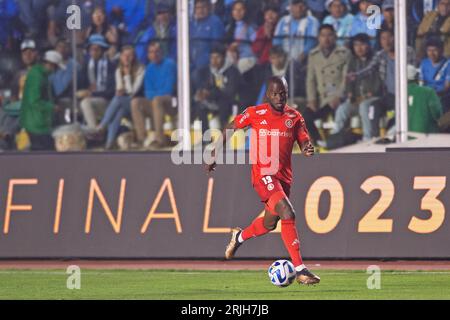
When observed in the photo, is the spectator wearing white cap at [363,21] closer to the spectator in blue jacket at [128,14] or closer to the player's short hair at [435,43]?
the player's short hair at [435,43]

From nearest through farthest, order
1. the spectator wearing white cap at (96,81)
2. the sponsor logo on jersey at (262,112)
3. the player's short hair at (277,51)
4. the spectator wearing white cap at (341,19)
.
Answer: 1. the sponsor logo on jersey at (262,112)
2. the spectator wearing white cap at (341,19)
3. the player's short hair at (277,51)
4. the spectator wearing white cap at (96,81)

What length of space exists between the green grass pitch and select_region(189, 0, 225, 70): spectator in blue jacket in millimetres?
5509

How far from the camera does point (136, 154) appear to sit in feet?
59.1

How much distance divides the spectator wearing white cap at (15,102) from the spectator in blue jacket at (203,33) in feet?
9.67

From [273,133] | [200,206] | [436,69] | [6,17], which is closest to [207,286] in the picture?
[273,133]

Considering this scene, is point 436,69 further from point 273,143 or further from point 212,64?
point 273,143

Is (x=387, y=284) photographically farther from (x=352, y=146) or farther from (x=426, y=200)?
(x=352, y=146)

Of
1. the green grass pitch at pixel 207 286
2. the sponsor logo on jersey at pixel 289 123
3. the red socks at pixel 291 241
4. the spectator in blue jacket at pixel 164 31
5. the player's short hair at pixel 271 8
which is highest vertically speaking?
the player's short hair at pixel 271 8

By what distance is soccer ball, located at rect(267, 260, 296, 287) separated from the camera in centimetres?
1345

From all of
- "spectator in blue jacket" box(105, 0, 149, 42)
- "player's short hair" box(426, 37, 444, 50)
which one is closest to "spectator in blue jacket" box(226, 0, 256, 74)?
"spectator in blue jacket" box(105, 0, 149, 42)

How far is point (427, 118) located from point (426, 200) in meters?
2.85

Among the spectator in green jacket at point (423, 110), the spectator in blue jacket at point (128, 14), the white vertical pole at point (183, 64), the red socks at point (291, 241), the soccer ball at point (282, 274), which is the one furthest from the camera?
the spectator in blue jacket at point (128, 14)

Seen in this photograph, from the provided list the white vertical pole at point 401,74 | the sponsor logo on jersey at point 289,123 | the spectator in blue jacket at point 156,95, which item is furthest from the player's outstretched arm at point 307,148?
the spectator in blue jacket at point 156,95

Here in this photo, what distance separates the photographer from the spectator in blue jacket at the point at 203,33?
20.8m
